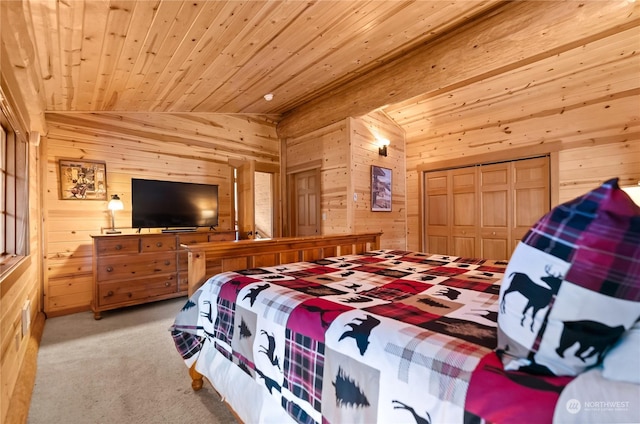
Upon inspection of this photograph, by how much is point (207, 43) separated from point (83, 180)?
2.58 meters

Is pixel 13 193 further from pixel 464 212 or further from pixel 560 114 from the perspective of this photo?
pixel 560 114

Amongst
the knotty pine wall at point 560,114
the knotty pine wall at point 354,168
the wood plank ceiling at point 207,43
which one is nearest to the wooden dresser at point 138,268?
the wood plank ceiling at point 207,43

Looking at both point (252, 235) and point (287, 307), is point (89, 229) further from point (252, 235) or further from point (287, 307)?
point (287, 307)

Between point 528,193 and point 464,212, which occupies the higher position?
point 528,193

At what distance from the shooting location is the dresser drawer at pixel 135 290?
3.30 meters

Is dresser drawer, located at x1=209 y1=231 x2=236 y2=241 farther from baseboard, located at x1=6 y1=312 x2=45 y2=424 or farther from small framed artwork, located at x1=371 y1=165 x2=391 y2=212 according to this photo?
small framed artwork, located at x1=371 y1=165 x2=391 y2=212

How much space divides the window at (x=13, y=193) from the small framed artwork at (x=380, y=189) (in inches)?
151

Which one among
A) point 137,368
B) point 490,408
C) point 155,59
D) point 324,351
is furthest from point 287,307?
point 155,59

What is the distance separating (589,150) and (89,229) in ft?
20.5

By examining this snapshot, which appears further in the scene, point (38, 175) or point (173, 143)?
point (173, 143)

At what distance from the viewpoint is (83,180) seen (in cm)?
357

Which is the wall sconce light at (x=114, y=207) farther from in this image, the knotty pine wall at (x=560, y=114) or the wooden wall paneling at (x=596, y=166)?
the wooden wall paneling at (x=596, y=166)

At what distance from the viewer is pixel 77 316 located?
338 cm

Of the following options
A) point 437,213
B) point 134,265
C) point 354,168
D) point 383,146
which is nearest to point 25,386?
point 134,265
